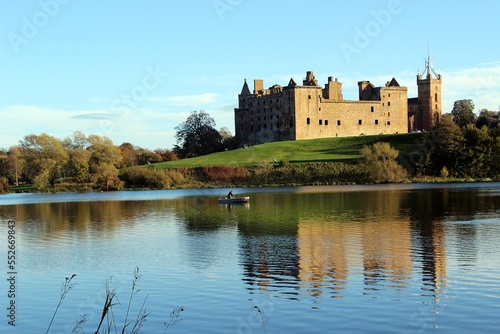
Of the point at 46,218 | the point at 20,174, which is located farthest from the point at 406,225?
the point at 20,174

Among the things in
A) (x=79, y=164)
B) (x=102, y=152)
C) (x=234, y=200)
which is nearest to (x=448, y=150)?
(x=234, y=200)

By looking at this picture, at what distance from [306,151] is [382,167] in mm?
23605

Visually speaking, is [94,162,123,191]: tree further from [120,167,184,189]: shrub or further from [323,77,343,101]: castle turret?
[323,77,343,101]: castle turret

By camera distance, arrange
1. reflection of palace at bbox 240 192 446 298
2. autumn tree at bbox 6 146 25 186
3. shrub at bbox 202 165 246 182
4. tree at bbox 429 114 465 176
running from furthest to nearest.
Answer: autumn tree at bbox 6 146 25 186 → shrub at bbox 202 165 246 182 → tree at bbox 429 114 465 176 → reflection of palace at bbox 240 192 446 298

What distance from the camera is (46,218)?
147ft

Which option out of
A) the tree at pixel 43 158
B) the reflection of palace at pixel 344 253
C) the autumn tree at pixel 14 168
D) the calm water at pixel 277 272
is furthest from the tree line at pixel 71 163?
the reflection of palace at pixel 344 253

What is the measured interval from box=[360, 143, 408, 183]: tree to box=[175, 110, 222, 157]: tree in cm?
4768

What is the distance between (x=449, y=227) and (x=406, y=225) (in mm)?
2104

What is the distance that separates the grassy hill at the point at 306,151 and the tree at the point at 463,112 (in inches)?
630

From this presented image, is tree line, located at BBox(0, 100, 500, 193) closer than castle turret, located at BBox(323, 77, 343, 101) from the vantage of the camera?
Yes

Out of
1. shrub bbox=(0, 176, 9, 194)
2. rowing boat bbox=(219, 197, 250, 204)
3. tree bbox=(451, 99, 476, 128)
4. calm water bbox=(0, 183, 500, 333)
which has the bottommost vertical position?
calm water bbox=(0, 183, 500, 333)

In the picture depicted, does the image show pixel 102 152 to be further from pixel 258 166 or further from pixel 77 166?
pixel 258 166

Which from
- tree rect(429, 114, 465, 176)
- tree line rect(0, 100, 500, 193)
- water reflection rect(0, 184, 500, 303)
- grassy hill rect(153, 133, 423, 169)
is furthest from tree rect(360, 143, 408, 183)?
water reflection rect(0, 184, 500, 303)

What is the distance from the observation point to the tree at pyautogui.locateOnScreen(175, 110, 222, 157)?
125m
